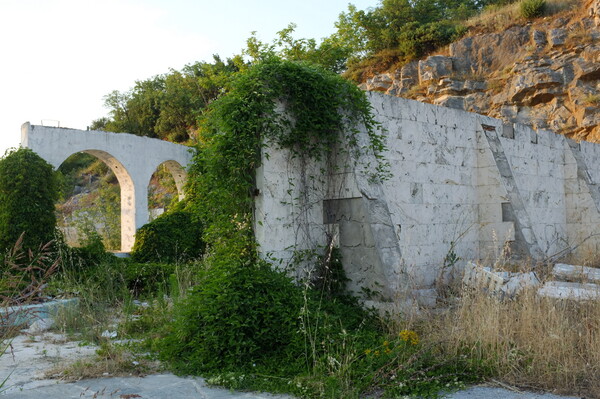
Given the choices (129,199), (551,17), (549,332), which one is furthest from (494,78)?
(549,332)

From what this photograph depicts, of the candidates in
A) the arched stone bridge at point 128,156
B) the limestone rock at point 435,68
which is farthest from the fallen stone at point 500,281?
the limestone rock at point 435,68

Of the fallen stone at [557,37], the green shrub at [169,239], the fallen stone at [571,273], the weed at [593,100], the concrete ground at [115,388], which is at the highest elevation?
the fallen stone at [557,37]

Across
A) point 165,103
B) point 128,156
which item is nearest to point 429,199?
point 128,156

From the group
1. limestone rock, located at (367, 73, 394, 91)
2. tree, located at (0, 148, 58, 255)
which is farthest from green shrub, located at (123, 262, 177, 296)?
limestone rock, located at (367, 73, 394, 91)

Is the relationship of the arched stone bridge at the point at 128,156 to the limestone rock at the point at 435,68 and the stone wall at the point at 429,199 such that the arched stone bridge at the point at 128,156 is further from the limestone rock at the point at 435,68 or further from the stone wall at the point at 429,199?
Result: the limestone rock at the point at 435,68

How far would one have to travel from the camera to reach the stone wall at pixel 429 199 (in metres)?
6.19

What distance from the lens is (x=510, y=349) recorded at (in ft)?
14.4

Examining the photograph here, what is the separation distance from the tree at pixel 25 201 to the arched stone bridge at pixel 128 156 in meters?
2.83

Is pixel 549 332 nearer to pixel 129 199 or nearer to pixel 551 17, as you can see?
pixel 129 199

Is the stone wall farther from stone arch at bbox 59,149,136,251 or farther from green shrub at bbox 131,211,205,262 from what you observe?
stone arch at bbox 59,149,136,251

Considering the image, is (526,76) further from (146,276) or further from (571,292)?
(571,292)

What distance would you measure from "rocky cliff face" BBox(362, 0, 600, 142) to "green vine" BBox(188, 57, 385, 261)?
14.2m

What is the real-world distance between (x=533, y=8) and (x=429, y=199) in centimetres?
1763

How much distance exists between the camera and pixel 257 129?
596 centimetres
